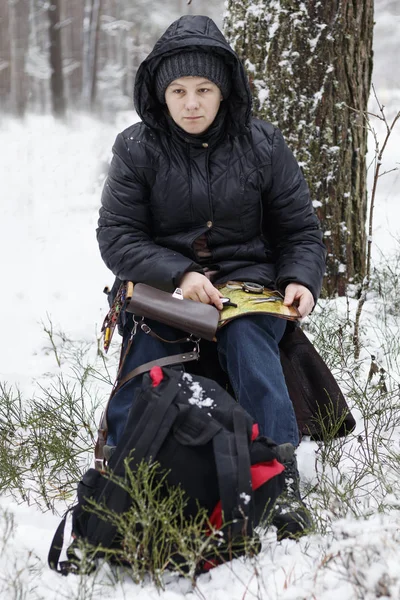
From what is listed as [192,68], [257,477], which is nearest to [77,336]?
[192,68]

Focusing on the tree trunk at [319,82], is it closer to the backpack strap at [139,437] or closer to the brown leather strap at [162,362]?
the brown leather strap at [162,362]

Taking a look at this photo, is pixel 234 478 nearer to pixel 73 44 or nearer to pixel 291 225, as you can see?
pixel 291 225

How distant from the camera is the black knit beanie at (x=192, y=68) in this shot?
248 cm

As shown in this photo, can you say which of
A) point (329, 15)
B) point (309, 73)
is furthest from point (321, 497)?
point (329, 15)

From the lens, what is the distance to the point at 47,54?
13984mm

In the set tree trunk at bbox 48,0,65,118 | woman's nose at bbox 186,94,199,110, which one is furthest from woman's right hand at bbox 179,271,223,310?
Result: tree trunk at bbox 48,0,65,118

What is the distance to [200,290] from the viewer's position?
2449mm

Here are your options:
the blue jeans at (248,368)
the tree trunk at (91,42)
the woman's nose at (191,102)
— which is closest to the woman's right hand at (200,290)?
the blue jeans at (248,368)

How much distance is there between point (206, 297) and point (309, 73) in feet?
5.78

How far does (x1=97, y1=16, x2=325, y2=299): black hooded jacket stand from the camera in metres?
2.57

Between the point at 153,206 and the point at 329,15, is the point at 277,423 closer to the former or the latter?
the point at 153,206

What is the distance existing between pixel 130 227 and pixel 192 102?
55 centimetres

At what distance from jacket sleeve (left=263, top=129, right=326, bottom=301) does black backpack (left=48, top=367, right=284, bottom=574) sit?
0.81m

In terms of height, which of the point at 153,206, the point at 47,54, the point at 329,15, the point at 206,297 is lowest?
the point at 206,297
